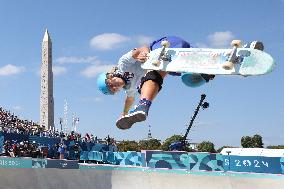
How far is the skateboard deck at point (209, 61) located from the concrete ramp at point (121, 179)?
27.9 ft

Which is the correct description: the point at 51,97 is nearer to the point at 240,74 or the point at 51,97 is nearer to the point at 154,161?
the point at 154,161

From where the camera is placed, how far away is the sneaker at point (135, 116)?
6129 mm

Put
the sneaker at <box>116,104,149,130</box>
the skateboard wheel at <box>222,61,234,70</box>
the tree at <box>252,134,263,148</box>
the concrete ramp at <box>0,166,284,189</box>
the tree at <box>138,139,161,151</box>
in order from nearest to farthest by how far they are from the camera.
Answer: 1. the skateboard wheel at <box>222,61,234,70</box>
2. the sneaker at <box>116,104,149,130</box>
3. the concrete ramp at <box>0,166,284,189</box>
4. the tree at <box>138,139,161,151</box>
5. the tree at <box>252,134,263,148</box>

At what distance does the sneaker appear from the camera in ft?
20.1

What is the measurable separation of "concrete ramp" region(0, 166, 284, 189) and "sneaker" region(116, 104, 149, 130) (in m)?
8.10

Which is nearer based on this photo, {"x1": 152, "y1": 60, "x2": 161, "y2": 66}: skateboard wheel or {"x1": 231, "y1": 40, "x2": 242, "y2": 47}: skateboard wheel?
{"x1": 231, "y1": 40, "x2": 242, "y2": 47}: skateboard wheel

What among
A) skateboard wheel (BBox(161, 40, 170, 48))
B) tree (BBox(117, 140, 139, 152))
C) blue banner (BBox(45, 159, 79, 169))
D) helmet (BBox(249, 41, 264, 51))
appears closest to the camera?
helmet (BBox(249, 41, 264, 51))

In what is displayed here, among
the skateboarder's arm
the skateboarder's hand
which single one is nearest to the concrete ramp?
the skateboarder's arm

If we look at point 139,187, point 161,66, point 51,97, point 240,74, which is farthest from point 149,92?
point 51,97

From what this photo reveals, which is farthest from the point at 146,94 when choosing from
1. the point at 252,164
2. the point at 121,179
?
the point at 121,179

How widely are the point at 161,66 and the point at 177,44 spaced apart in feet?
1.54

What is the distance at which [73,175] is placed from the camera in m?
16.1

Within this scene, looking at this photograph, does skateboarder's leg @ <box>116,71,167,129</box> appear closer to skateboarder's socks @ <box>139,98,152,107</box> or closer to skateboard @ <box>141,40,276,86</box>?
skateboarder's socks @ <box>139,98,152,107</box>

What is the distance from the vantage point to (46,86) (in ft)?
263
